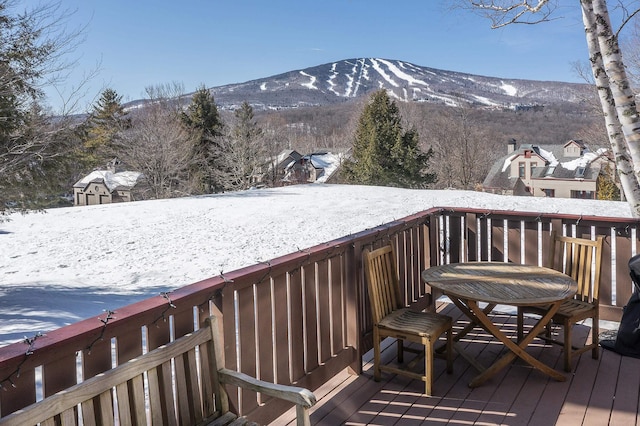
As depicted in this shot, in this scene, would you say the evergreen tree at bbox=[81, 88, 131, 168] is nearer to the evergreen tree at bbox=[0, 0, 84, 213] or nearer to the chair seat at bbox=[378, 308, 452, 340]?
the evergreen tree at bbox=[0, 0, 84, 213]

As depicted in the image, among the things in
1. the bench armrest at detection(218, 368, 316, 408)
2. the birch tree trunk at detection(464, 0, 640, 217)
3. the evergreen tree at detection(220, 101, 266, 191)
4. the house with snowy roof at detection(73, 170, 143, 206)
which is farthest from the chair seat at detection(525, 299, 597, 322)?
the evergreen tree at detection(220, 101, 266, 191)

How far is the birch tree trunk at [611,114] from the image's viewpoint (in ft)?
14.7

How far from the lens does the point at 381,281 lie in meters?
3.42

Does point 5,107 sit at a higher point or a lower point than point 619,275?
higher

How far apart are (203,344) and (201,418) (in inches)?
11.9

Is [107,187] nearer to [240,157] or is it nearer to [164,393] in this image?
[240,157]

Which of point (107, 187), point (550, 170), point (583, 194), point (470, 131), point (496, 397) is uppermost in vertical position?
point (470, 131)

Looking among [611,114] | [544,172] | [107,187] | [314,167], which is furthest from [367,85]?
[611,114]

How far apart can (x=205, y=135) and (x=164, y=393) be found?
25578 millimetres

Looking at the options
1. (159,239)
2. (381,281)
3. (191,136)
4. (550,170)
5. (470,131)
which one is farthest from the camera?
(550,170)

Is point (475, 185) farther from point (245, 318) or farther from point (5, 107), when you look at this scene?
point (245, 318)

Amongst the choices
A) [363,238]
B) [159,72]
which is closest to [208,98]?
[159,72]

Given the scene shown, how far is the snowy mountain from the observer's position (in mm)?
49969

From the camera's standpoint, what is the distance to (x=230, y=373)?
2.07m
